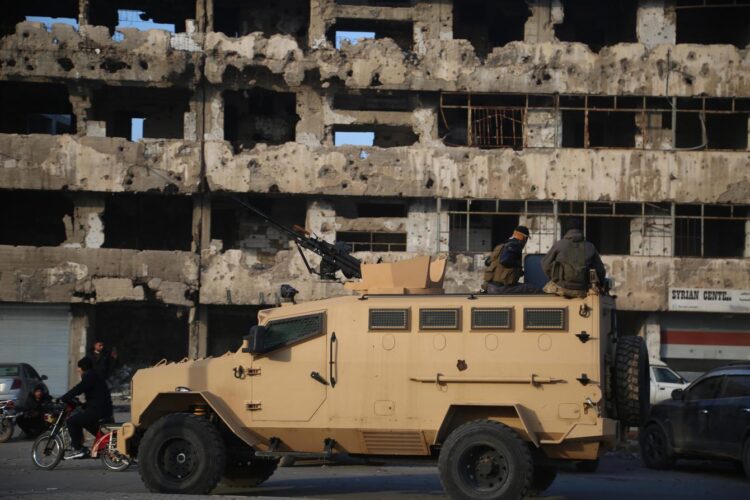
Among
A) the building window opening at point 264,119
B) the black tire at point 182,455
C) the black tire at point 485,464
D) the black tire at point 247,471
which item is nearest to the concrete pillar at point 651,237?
the building window opening at point 264,119

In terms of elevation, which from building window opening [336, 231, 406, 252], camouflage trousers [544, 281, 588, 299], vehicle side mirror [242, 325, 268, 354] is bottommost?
vehicle side mirror [242, 325, 268, 354]

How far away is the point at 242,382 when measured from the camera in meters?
12.8

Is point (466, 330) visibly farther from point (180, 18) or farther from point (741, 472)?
point (180, 18)

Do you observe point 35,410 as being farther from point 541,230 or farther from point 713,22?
point 713,22

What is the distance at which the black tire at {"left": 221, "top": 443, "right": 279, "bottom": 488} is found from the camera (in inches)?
537

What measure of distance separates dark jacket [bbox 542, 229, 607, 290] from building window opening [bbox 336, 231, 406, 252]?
69.0ft

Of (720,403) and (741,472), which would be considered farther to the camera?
(741,472)

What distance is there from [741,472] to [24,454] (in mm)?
11830

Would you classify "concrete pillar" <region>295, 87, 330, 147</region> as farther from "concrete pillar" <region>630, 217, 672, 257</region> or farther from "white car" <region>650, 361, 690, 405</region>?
→ "white car" <region>650, 361, 690, 405</region>

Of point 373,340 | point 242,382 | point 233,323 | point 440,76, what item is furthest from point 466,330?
point 233,323

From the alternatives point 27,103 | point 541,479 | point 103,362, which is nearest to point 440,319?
point 541,479

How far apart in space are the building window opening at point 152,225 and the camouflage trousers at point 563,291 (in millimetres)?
25982

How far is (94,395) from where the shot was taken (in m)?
15.9

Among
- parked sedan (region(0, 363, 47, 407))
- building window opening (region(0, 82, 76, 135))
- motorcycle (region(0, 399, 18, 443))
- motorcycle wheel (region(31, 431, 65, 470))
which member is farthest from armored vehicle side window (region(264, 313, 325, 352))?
building window opening (region(0, 82, 76, 135))
